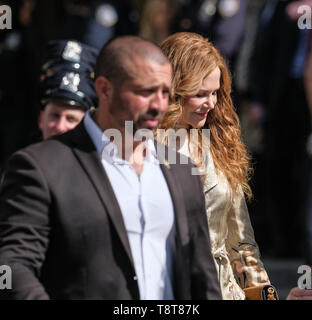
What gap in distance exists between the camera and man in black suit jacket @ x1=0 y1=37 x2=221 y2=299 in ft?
Result: 11.2

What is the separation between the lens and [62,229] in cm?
343

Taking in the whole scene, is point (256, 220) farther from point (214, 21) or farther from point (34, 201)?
point (34, 201)

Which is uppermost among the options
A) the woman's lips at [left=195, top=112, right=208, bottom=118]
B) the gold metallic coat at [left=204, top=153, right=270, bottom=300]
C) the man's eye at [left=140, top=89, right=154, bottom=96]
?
the man's eye at [left=140, top=89, right=154, bottom=96]

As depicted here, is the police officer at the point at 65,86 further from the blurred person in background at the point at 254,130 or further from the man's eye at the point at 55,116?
the blurred person in background at the point at 254,130

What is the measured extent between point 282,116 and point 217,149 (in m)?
3.73

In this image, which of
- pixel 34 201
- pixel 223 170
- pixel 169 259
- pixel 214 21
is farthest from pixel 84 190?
pixel 214 21

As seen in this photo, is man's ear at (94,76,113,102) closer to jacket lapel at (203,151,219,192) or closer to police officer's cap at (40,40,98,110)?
jacket lapel at (203,151,219,192)

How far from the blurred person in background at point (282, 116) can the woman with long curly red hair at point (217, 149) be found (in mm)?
3311

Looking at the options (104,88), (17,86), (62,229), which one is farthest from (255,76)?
(62,229)

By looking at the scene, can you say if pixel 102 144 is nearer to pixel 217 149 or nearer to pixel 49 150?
pixel 49 150

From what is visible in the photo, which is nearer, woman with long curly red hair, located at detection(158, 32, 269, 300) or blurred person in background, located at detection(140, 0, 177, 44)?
woman with long curly red hair, located at detection(158, 32, 269, 300)

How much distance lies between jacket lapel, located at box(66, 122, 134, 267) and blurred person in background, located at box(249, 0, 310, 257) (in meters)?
4.33

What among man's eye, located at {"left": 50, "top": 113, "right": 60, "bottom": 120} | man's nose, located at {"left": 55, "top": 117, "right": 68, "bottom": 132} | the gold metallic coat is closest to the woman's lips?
the gold metallic coat

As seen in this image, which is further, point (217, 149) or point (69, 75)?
point (69, 75)
